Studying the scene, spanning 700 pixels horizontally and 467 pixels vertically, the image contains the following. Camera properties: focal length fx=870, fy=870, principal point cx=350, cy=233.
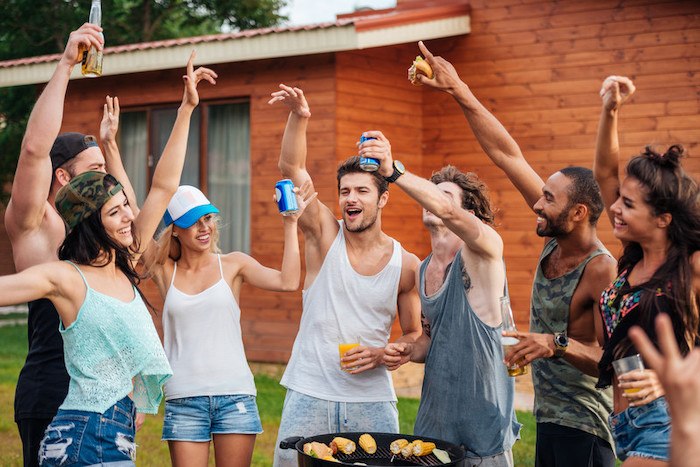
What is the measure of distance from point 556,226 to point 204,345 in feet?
5.95

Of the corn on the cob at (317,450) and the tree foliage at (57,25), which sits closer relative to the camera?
the corn on the cob at (317,450)

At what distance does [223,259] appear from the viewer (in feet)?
15.1

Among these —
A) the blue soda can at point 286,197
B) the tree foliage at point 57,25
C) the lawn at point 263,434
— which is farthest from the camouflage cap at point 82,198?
the tree foliage at point 57,25

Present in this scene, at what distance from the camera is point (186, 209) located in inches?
175

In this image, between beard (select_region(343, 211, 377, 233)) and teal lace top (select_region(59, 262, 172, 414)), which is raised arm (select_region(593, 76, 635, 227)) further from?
teal lace top (select_region(59, 262, 172, 414))

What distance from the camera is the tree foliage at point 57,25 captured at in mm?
19188

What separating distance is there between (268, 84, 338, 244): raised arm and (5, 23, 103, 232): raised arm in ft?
3.91

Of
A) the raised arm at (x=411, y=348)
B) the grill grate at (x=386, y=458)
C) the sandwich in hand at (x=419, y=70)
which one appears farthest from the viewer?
the raised arm at (x=411, y=348)

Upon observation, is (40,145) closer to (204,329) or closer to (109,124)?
(109,124)

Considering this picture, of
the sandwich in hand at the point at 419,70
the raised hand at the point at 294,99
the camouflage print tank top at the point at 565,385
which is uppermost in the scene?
the raised hand at the point at 294,99

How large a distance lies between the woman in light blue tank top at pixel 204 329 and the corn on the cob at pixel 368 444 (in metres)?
0.73

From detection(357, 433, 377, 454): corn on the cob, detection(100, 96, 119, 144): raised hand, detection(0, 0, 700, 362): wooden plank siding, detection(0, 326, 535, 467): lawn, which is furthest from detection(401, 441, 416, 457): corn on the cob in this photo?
detection(0, 0, 700, 362): wooden plank siding

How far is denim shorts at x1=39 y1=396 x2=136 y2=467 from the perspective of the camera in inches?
124

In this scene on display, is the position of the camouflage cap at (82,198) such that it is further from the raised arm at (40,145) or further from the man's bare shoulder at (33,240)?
the man's bare shoulder at (33,240)
